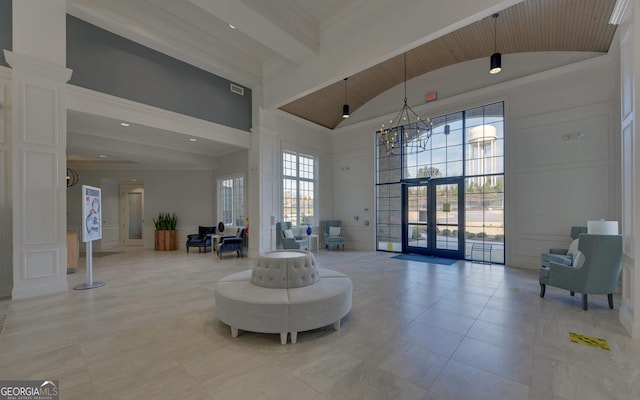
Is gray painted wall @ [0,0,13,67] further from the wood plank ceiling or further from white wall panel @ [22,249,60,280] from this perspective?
the wood plank ceiling

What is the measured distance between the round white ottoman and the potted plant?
734 centimetres

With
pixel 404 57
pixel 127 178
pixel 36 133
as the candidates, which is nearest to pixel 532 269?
pixel 404 57

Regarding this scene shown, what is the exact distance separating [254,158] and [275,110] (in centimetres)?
167

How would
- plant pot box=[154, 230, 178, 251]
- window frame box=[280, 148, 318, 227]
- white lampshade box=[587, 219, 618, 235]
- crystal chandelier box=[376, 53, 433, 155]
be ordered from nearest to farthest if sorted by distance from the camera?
white lampshade box=[587, 219, 618, 235]
crystal chandelier box=[376, 53, 433, 155]
window frame box=[280, 148, 318, 227]
plant pot box=[154, 230, 178, 251]

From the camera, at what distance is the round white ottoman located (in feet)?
9.28

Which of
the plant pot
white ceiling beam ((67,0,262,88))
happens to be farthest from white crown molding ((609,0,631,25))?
the plant pot

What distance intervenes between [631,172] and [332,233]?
733 cm

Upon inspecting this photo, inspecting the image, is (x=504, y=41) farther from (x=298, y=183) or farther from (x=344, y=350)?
(x=344, y=350)

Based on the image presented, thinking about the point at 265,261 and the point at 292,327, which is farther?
the point at 265,261

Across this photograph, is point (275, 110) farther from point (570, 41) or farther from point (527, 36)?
point (570, 41)

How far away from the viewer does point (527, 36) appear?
574 cm

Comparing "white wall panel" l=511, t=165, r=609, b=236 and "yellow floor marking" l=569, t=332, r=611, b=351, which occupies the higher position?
"white wall panel" l=511, t=165, r=609, b=236

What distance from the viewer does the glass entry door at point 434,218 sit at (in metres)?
7.50

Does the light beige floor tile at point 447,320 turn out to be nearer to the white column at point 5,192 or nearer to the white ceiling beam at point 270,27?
the white ceiling beam at point 270,27
